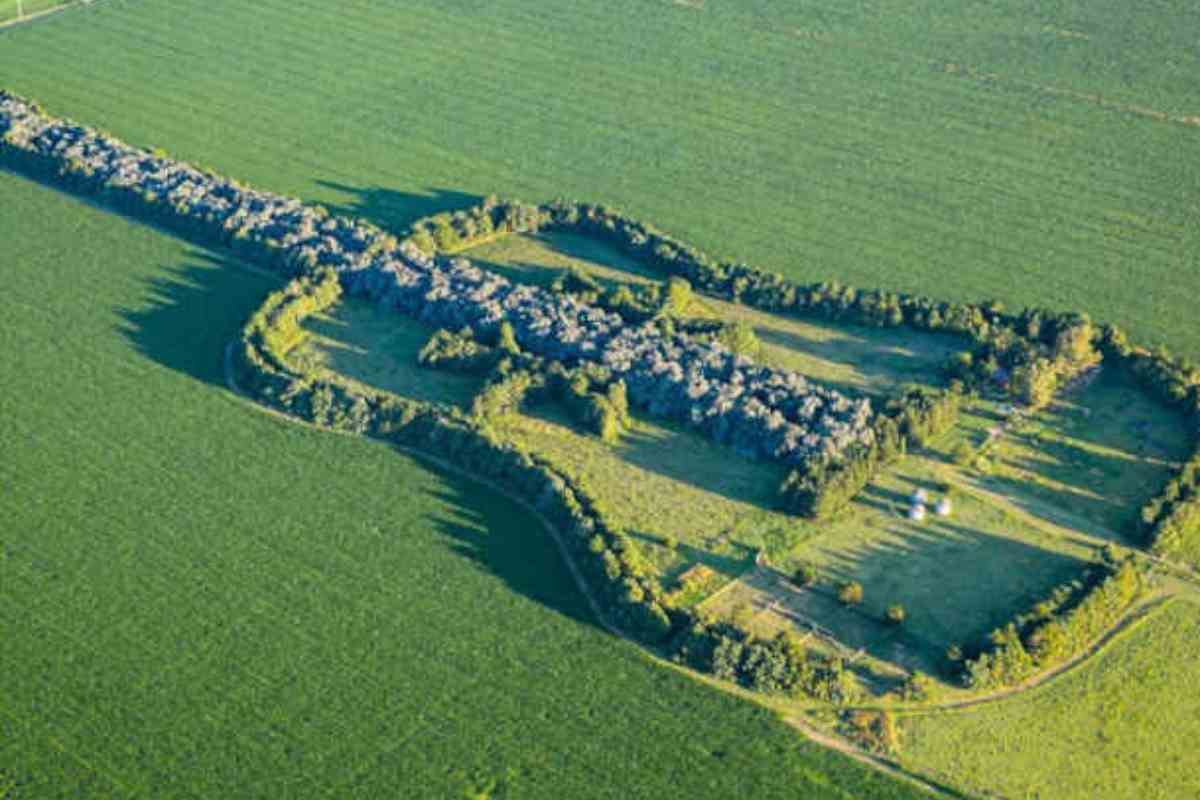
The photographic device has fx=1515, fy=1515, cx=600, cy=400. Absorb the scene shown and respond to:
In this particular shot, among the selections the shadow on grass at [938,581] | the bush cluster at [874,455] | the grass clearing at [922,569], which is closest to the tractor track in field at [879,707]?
the grass clearing at [922,569]

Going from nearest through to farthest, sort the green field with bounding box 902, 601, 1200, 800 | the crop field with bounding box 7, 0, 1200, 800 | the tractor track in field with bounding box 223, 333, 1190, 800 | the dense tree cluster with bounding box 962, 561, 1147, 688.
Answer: the green field with bounding box 902, 601, 1200, 800, the tractor track in field with bounding box 223, 333, 1190, 800, the crop field with bounding box 7, 0, 1200, 800, the dense tree cluster with bounding box 962, 561, 1147, 688

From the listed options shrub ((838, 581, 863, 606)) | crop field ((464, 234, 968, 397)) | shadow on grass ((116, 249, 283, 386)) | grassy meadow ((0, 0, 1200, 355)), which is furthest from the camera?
grassy meadow ((0, 0, 1200, 355))

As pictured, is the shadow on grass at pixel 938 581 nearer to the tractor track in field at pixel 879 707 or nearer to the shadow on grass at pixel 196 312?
the tractor track in field at pixel 879 707

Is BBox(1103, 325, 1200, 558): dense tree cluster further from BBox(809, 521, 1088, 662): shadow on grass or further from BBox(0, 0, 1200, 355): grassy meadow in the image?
BBox(809, 521, 1088, 662): shadow on grass

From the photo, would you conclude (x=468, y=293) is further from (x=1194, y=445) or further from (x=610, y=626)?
(x=1194, y=445)

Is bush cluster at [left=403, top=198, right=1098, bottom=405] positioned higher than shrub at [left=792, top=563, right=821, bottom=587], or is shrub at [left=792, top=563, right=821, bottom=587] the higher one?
bush cluster at [left=403, top=198, right=1098, bottom=405]

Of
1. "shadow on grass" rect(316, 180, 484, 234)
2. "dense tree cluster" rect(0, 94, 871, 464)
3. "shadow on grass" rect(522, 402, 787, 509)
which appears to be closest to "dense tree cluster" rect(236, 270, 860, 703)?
"shadow on grass" rect(522, 402, 787, 509)

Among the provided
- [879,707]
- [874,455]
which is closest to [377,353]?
[874,455]
